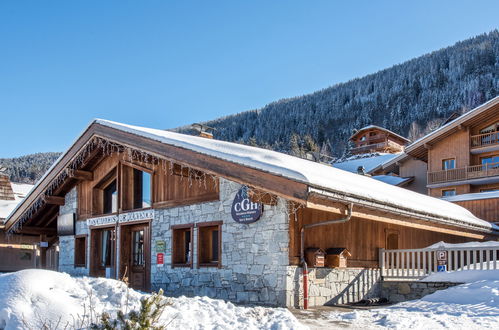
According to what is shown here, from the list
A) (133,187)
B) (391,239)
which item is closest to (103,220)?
(133,187)

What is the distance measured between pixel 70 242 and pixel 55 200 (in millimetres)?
1576

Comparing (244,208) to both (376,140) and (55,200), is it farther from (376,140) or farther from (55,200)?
(376,140)

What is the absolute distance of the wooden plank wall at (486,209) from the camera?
18891mm

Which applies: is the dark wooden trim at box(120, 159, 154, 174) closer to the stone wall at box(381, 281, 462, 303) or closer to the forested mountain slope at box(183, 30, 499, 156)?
the stone wall at box(381, 281, 462, 303)

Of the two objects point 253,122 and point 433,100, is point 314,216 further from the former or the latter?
point 253,122

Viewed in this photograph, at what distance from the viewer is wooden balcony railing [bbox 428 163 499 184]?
29.8 metres

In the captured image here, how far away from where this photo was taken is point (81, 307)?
623cm

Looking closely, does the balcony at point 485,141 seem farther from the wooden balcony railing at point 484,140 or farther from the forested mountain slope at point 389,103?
the forested mountain slope at point 389,103

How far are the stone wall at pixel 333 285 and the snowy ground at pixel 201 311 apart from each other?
2.64 ft

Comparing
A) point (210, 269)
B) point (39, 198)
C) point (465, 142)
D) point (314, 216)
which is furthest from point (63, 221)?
point (465, 142)

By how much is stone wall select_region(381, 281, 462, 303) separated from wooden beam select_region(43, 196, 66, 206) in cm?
1105

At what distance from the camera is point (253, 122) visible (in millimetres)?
117062

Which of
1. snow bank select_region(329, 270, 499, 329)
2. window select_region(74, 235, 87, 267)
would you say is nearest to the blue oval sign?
snow bank select_region(329, 270, 499, 329)

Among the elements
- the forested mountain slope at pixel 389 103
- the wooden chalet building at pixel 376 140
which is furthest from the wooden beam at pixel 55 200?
the forested mountain slope at pixel 389 103
